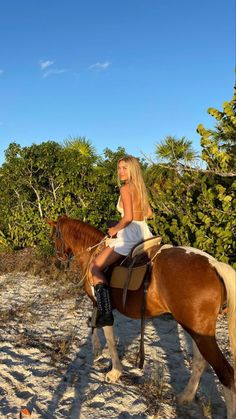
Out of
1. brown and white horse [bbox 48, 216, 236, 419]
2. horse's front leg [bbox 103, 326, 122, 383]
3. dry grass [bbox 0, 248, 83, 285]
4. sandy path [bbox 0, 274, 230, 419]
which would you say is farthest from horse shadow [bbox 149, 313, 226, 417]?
dry grass [bbox 0, 248, 83, 285]

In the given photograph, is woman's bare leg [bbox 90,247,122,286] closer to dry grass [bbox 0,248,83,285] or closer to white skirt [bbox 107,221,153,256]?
white skirt [bbox 107,221,153,256]

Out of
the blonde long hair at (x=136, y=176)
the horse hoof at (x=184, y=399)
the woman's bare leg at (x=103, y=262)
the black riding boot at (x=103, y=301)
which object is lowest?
the horse hoof at (x=184, y=399)

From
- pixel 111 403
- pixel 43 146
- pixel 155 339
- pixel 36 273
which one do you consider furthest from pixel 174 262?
pixel 43 146

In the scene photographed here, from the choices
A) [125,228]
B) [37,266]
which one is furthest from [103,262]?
[37,266]

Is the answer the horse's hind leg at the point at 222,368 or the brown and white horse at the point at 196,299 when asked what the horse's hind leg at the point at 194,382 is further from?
the horse's hind leg at the point at 222,368

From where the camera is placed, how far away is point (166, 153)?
7852mm

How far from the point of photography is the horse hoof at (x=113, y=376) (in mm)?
4461

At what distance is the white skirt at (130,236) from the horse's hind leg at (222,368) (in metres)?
1.42

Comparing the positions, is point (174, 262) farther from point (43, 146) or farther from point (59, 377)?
point (43, 146)

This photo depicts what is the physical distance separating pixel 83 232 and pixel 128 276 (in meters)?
1.50

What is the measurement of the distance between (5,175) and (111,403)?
395 inches

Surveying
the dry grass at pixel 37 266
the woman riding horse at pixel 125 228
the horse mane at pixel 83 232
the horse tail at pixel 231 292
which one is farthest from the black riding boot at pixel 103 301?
the dry grass at pixel 37 266

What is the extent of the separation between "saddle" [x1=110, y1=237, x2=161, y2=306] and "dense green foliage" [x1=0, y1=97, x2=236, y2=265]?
6.83 ft

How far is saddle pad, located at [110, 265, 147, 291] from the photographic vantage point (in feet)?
13.4
